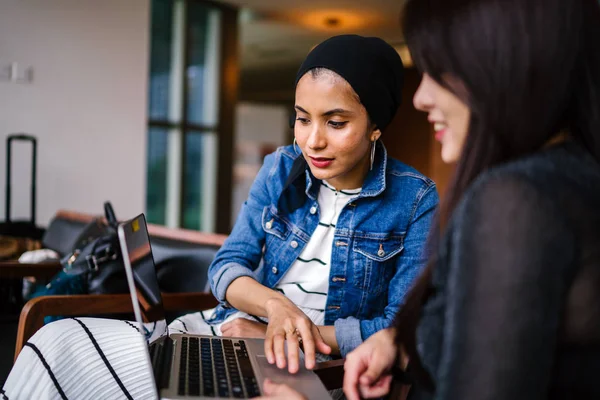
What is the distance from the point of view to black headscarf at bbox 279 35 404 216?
127cm

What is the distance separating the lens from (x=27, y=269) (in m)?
2.22

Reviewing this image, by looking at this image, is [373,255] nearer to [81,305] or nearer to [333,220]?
[333,220]

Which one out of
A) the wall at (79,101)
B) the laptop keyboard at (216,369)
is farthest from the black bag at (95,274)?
the wall at (79,101)

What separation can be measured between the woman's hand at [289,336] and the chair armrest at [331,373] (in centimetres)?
5

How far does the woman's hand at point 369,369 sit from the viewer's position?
98 centimetres

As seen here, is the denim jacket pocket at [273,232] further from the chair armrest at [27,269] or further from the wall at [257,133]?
the wall at [257,133]

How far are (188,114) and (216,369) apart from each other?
5917mm

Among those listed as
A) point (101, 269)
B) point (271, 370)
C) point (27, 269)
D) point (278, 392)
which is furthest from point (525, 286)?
point (27, 269)

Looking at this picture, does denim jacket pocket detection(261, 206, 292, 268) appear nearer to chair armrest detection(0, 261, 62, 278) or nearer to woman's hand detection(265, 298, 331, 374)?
woman's hand detection(265, 298, 331, 374)

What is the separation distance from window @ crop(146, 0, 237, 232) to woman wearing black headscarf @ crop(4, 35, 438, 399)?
200 inches

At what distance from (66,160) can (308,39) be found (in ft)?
14.0

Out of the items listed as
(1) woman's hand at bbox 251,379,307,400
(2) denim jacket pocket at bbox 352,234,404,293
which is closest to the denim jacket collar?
(2) denim jacket pocket at bbox 352,234,404,293

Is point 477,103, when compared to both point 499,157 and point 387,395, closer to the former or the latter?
point 499,157

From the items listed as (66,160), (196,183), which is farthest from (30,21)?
(196,183)
